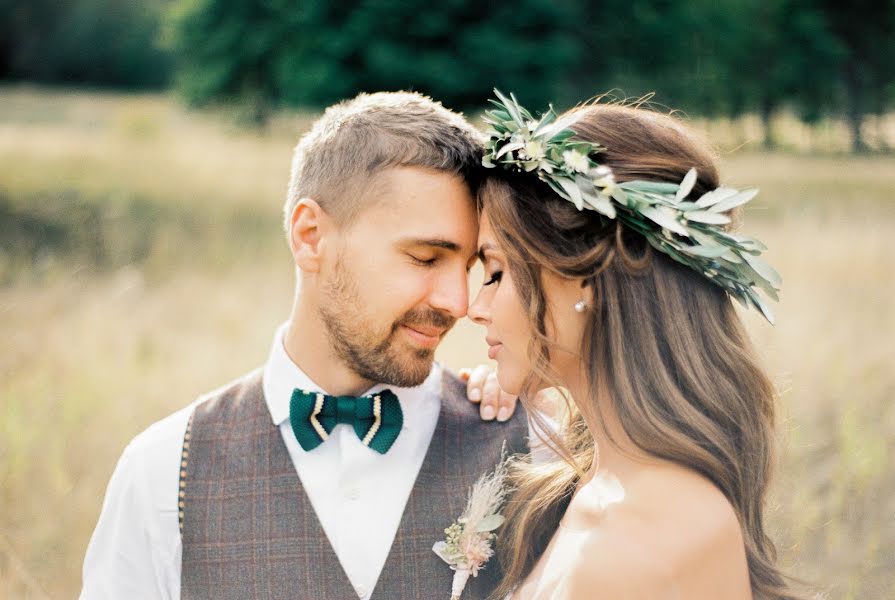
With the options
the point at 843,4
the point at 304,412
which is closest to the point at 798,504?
the point at 304,412

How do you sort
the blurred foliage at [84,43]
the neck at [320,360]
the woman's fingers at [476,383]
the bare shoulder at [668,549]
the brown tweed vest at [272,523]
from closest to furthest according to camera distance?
the bare shoulder at [668,549] < the brown tweed vest at [272,523] < the neck at [320,360] < the woman's fingers at [476,383] < the blurred foliage at [84,43]

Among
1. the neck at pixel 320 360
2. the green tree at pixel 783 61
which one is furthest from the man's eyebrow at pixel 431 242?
the green tree at pixel 783 61

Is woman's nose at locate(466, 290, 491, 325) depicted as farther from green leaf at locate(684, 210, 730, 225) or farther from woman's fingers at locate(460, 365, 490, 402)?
green leaf at locate(684, 210, 730, 225)

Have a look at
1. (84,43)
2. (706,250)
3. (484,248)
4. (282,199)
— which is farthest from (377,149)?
(84,43)

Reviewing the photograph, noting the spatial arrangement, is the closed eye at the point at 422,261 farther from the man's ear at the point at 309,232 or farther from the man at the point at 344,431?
the man's ear at the point at 309,232

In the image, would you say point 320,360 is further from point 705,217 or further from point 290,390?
point 705,217

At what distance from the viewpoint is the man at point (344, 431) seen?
7.28ft

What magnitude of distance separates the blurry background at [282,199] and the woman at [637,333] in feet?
1.09

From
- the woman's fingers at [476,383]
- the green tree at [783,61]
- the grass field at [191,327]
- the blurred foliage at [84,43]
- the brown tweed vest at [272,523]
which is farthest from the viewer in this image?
the blurred foliage at [84,43]

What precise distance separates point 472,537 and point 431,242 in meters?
0.77

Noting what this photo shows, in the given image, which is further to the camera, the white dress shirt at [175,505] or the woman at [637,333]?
the white dress shirt at [175,505]

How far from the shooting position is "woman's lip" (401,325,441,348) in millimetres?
2381

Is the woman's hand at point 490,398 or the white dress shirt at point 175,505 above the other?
the woman's hand at point 490,398

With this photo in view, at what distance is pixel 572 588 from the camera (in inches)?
73.0
